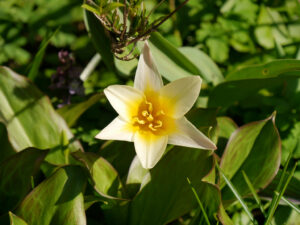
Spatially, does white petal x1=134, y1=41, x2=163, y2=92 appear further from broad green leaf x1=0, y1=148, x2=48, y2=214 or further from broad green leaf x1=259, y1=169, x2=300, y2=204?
broad green leaf x1=259, y1=169, x2=300, y2=204

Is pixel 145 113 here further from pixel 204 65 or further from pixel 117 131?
pixel 204 65

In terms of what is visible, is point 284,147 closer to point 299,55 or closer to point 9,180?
point 299,55

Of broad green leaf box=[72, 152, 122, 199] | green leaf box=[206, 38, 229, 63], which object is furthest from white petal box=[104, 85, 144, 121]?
green leaf box=[206, 38, 229, 63]

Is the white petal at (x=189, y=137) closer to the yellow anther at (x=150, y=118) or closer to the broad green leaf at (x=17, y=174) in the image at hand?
the yellow anther at (x=150, y=118)

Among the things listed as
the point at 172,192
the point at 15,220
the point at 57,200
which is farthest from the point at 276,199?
the point at 15,220

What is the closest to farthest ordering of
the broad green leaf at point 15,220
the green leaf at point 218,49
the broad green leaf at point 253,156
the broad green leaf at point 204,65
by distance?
1. the broad green leaf at point 15,220
2. the broad green leaf at point 253,156
3. the broad green leaf at point 204,65
4. the green leaf at point 218,49

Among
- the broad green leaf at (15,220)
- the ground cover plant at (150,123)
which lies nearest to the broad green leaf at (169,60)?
the ground cover plant at (150,123)

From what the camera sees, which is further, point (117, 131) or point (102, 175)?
point (102, 175)
